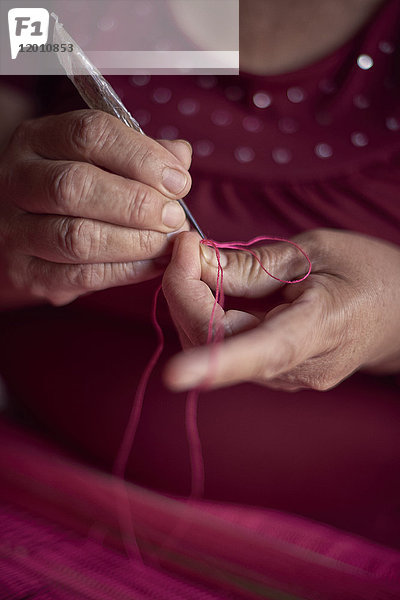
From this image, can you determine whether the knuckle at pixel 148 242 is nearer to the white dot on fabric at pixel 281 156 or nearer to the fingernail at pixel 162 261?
the fingernail at pixel 162 261

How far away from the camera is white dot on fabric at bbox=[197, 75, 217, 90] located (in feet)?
2.65

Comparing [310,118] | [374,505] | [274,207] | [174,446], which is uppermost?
[310,118]

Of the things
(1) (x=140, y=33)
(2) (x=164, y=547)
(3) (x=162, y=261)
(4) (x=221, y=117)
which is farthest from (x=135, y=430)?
(1) (x=140, y=33)

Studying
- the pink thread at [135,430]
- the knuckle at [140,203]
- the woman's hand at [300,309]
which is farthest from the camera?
the pink thread at [135,430]

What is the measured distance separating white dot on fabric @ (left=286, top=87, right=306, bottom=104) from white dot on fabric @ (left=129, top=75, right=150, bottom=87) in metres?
0.22

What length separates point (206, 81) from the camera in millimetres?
810

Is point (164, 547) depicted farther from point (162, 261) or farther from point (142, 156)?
point (142, 156)

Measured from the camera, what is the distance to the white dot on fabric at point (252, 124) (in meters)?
0.80

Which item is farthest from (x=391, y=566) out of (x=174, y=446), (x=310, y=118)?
(x=310, y=118)

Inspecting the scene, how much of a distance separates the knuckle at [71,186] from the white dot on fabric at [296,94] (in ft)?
1.29

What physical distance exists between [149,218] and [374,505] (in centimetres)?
55

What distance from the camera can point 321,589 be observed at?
0.58 meters

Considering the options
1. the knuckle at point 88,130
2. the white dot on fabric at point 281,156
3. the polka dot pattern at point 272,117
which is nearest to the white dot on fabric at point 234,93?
the polka dot pattern at point 272,117

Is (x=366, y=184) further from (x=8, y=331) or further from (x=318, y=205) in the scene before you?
(x=8, y=331)
